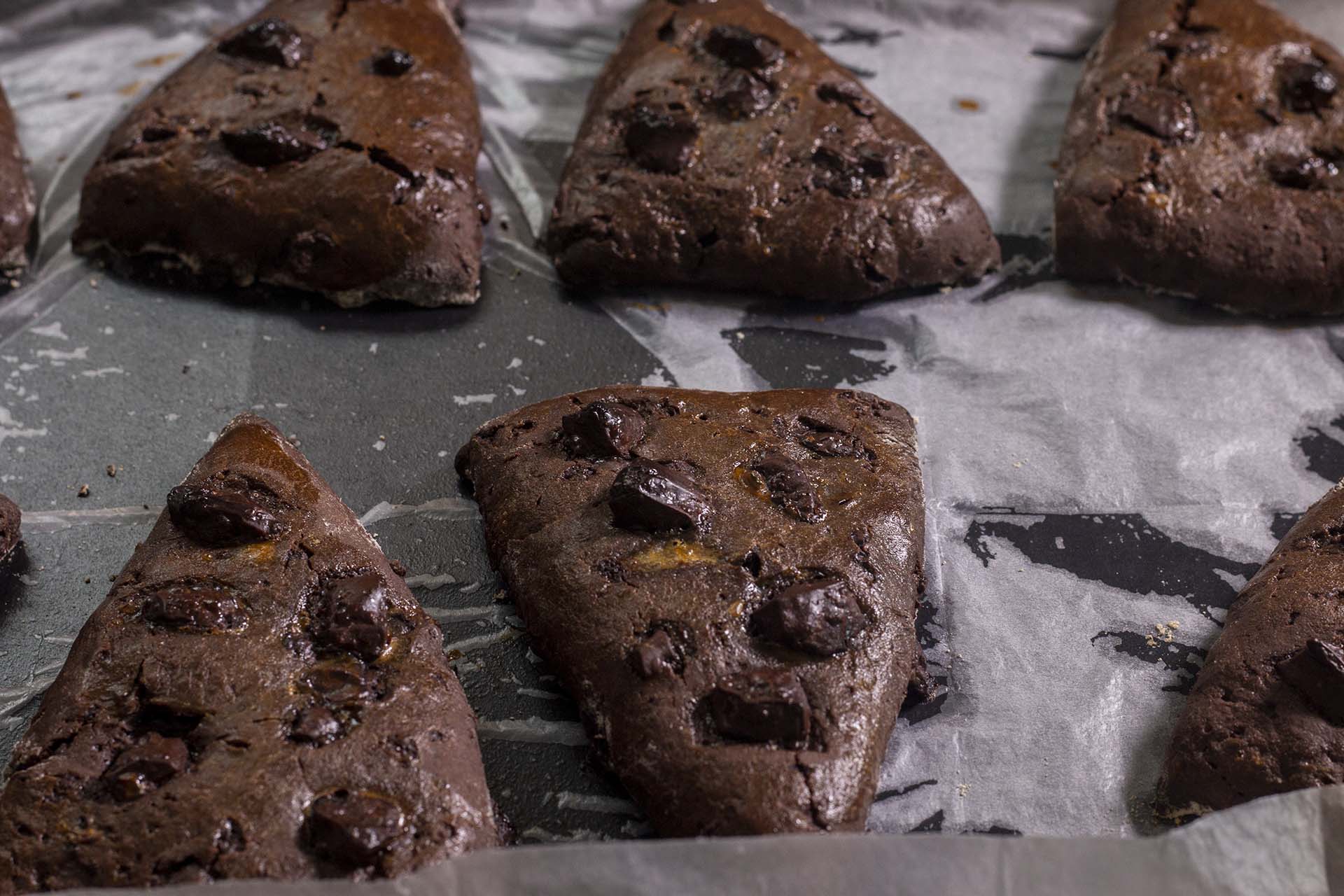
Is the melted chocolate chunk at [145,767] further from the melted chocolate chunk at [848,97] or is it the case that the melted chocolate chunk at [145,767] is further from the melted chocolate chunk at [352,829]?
the melted chocolate chunk at [848,97]

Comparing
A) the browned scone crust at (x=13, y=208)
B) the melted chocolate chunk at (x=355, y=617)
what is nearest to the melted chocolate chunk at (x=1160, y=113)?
the melted chocolate chunk at (x=355, y=617)

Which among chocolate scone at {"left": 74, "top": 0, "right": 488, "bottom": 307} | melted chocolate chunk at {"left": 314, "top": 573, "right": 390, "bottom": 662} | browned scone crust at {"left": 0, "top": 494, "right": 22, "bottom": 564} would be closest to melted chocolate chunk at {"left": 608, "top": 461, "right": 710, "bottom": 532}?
melted chocolate chunk at {"left": 314, "top": 573, "right": 390, "bottom": 662}

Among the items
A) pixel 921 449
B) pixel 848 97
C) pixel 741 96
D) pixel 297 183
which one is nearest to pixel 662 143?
pixel 741 96

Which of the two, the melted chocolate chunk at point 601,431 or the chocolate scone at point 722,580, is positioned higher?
the melted chocolate chunk at point 601,431

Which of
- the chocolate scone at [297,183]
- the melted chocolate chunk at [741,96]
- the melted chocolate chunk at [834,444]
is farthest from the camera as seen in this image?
the melted chocolate chunk at [741,96]

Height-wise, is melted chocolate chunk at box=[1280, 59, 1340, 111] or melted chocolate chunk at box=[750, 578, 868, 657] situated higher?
melted chocolate chunk at box=[1280, 59, 1340, 111]

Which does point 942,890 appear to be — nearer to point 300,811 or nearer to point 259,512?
point 300,811

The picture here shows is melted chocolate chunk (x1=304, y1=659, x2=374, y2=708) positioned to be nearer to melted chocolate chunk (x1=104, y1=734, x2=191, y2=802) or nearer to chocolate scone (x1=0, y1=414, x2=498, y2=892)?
chocolate scone (x1=0, y1=414, x2=498, y2=892)
